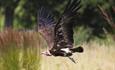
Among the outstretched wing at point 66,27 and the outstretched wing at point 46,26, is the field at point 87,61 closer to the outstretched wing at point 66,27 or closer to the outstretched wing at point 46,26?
the outstretched wing at point 46,26

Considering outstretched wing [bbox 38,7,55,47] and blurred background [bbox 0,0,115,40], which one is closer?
outstretched wing [bbox 38,7,55,47]

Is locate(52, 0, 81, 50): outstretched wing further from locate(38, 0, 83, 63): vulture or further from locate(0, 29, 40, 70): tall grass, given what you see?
locate(0, 29, 40, 70): tall grass

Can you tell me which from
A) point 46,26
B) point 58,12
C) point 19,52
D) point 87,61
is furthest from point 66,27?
point 58,12

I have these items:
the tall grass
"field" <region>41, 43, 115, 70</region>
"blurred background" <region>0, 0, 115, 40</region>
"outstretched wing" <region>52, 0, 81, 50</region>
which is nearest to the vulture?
"outstretched wing" <region>52, 0, 81, 50</region>

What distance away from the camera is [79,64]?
34.0 ft

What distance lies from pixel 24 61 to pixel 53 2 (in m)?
16.7

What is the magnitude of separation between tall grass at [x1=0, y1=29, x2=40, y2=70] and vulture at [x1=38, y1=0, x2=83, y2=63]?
0.32m

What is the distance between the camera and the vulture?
7449mm

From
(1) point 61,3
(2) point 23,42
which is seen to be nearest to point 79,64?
(2) point 23,42

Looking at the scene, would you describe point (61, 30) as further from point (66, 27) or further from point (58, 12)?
point (58, 12)

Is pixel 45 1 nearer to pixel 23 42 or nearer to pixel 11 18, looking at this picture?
pixel 11 18

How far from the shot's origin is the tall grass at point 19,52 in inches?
332

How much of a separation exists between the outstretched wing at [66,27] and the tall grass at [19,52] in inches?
25.9

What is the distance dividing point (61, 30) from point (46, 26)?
94cm
